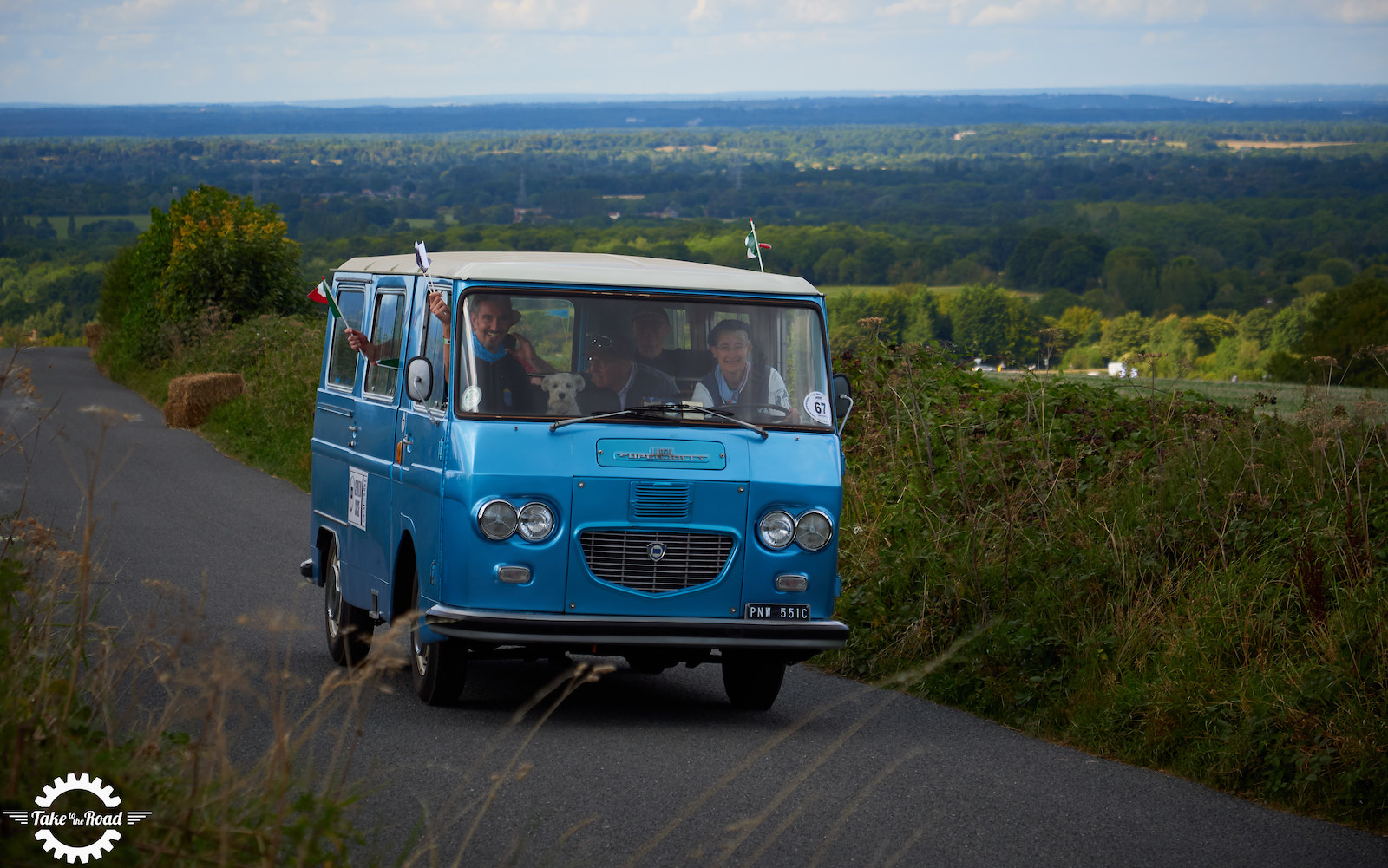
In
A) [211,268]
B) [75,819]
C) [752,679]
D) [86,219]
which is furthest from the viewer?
[86,219]

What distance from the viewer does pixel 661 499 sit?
7262mm

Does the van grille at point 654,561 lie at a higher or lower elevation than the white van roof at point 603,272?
lower

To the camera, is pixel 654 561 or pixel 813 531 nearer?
pixel 654 561

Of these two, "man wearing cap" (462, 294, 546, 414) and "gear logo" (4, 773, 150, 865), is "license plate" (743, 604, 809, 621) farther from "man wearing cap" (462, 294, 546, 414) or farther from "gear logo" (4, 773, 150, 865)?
"gear logo" (4, 773, 150, 865)

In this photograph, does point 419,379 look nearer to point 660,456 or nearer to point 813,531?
point 660,456

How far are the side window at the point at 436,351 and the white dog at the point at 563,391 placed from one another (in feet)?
1.54

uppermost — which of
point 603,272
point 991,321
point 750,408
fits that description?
point 603,272

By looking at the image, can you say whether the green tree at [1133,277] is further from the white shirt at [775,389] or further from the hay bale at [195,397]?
the white shirt at [775,389]

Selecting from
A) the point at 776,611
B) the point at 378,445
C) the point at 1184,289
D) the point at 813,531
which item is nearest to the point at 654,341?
the point at 813,531

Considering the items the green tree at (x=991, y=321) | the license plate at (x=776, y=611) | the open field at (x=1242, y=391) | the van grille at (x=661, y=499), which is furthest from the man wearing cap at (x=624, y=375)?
the green tree at (x=991, y=321)

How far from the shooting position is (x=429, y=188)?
7731 inches

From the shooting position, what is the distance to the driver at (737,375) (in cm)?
775

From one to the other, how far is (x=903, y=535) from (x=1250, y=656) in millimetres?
3360

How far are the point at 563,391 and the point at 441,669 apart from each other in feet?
4.84
